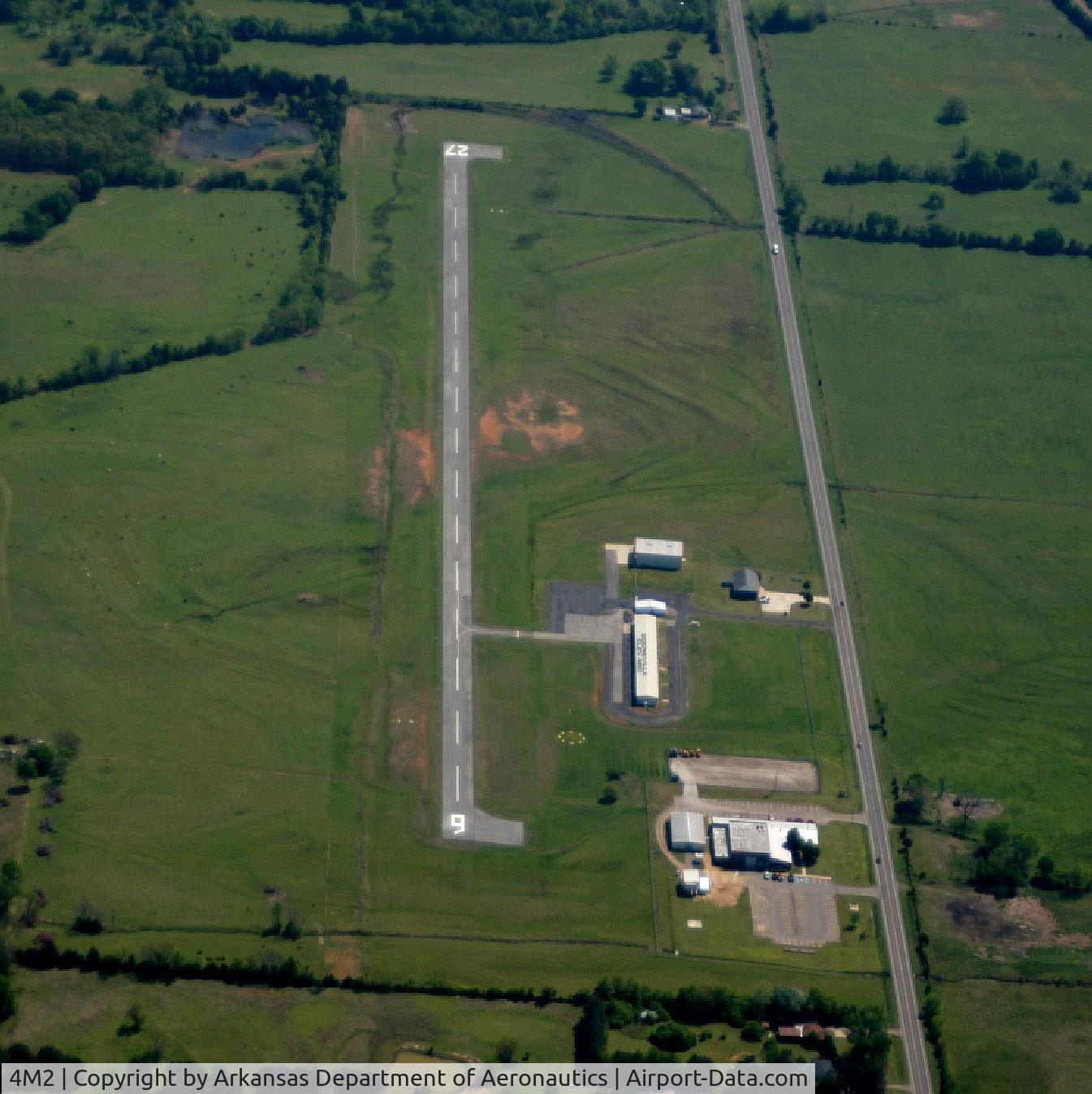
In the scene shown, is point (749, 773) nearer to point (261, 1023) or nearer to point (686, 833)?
point (686, 833)

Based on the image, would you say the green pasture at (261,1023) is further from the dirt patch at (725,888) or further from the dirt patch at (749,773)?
the dirt patch at (749,773)

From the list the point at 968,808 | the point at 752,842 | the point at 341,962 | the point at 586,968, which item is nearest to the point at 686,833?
the point at 752,842

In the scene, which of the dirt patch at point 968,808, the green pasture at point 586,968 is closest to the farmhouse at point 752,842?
the green pasture at point 586,968

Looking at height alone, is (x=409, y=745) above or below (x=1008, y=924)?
above

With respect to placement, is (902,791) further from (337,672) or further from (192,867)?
(192,867)

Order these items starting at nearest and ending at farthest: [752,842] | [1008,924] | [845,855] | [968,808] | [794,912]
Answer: [794,912], [1008,924], [752,842], [845,855], [968,808]

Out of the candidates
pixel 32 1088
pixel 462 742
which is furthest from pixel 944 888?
pixel 32 1088

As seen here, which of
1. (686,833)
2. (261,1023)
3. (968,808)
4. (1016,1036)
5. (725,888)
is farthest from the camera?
(968,808)
